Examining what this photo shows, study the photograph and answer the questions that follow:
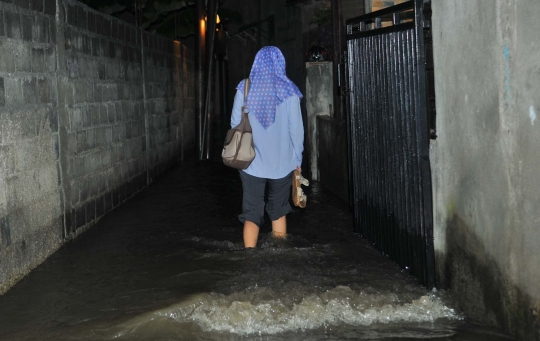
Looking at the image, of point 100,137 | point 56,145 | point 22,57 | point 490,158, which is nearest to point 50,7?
point 22,57

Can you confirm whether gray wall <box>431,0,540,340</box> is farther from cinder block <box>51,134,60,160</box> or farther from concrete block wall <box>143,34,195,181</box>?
concrete block wall <box>143,34,195,181</box>

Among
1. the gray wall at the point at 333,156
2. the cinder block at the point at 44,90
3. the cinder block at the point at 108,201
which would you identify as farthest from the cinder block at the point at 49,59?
the gray wall at the point at 333,156

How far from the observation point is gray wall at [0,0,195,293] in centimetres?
574

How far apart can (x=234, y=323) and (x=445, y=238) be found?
1.55 metres

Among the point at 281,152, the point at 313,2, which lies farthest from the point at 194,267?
the point at 313,2

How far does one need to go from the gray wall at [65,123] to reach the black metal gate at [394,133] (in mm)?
2821

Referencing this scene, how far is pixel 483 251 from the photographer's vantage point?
170 inches

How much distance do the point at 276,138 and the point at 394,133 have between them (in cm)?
106

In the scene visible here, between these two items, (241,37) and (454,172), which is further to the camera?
(241,37)

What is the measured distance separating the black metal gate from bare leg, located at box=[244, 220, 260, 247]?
1073mm

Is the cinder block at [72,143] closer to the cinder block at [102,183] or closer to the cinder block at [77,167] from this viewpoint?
the cinder block at [77,167]

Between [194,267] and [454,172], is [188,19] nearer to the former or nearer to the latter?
[194,267]

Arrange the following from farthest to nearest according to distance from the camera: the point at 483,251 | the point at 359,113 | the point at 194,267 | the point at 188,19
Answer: the point at 188,19 → the point at 359,113 → the point at 194,267 → the point at 483,251

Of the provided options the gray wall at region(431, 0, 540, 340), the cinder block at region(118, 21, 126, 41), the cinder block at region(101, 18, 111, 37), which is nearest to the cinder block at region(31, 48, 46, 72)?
the cinder block at region(101, 18, 111, 37)
